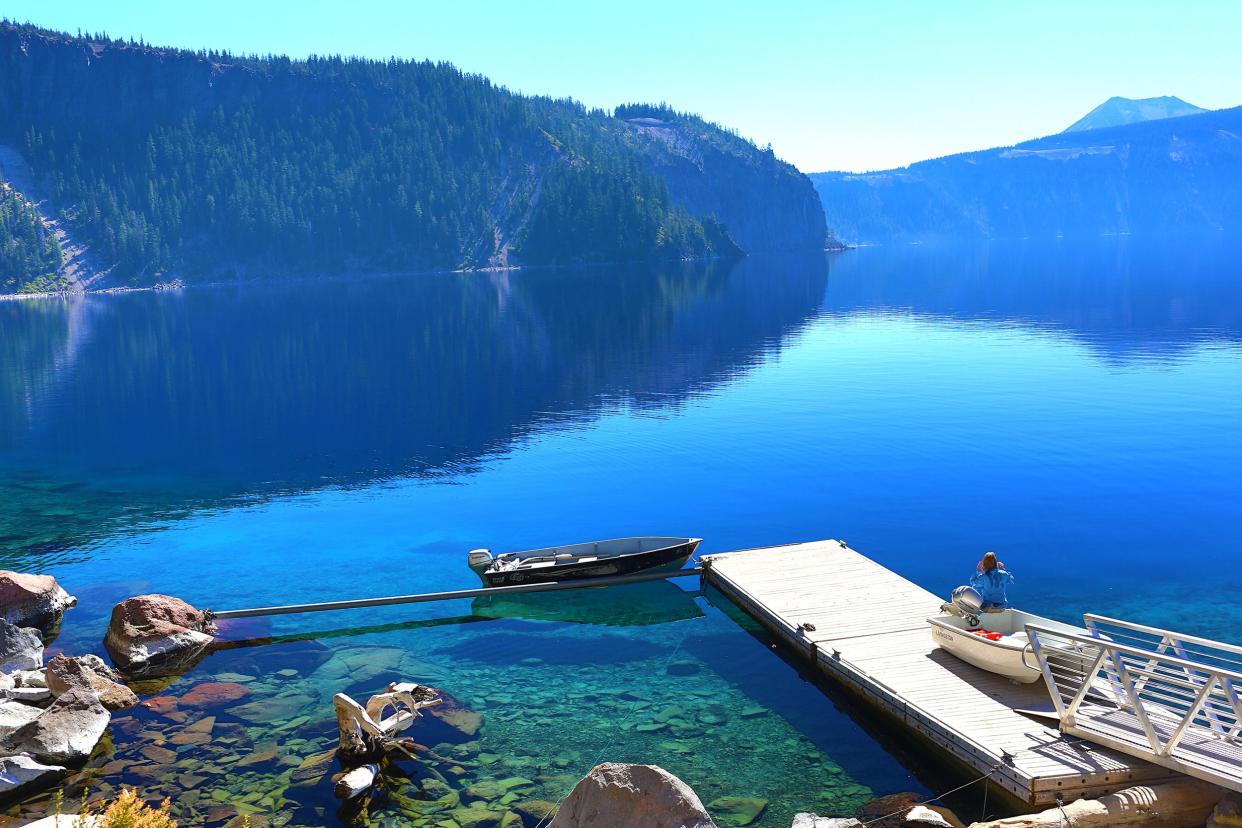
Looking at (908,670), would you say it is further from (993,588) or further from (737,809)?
(737,809)

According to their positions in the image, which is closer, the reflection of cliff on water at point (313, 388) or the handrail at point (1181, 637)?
the handrail at point (1181, 637)

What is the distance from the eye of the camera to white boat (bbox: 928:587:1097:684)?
23.3 meters

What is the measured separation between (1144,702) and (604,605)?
19310 millimetres

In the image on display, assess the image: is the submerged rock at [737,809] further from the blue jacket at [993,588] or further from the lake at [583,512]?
the blue jacket at [993,588]

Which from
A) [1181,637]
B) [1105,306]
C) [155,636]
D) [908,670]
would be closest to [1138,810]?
[1181,637]

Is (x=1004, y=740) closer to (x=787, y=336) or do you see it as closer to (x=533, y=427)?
(x=533, y=427)

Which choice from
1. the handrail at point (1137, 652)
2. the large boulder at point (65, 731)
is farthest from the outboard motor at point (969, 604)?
the large boulder at point (65, 731)

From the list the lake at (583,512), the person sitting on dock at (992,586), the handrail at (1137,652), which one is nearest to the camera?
the handrail at (1137,652)

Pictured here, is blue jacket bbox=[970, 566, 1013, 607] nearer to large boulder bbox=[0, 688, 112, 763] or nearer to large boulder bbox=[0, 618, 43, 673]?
large boulder bbox=[0, 688, 112, 763]

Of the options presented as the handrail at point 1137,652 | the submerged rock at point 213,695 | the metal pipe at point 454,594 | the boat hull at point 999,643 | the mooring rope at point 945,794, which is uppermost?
the handrail at point 1137,652

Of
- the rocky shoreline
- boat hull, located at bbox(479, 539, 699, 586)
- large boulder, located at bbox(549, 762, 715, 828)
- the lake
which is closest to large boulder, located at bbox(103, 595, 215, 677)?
the rocky shoreline

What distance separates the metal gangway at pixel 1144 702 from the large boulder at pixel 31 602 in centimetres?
3104

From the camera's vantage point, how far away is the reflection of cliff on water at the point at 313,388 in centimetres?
5919

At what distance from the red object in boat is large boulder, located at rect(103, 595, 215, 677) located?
23335 mm
